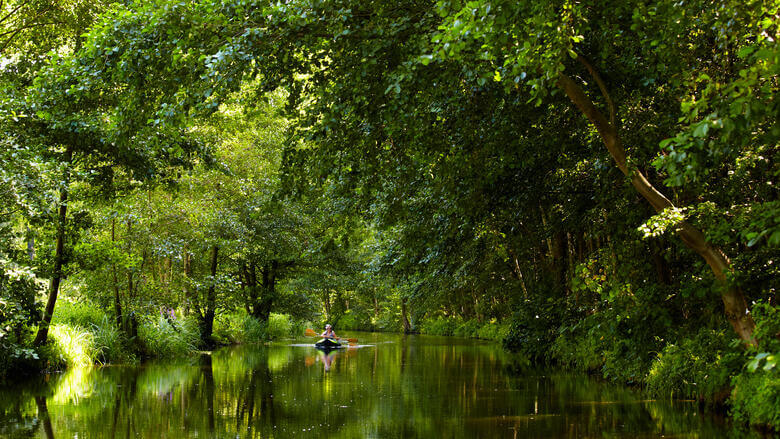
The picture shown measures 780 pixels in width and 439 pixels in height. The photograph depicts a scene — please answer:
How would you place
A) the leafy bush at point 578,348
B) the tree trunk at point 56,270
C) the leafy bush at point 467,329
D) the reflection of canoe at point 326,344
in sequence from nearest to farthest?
the tree trunk at point 56,270 → the leafy bush at point 578,348 → the reflection of canoe at point 326,344 → the leafy bush at point 467,329

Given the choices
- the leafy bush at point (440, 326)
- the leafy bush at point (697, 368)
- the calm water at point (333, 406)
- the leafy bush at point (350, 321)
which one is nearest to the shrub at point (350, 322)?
the leafy bush at point (350, 321)

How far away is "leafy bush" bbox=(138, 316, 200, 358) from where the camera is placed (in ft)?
57.1

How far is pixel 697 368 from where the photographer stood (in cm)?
911

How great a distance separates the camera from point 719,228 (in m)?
6.98

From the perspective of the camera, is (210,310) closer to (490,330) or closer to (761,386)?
(490,330)

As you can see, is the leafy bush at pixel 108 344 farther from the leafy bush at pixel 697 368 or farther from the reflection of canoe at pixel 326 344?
the leafy bush at pixel 697 368

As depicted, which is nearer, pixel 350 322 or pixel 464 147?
pixel 464 147

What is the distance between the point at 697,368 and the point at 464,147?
4482 mm

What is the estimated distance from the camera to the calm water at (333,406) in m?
7.74

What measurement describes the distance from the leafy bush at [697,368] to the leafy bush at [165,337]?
1268 centimetres

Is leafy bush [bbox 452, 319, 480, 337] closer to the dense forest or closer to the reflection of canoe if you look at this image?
the reflection of canoe

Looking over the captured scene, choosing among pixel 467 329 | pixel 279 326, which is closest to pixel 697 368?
pixel 279 326

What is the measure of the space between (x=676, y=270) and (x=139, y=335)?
1323cm

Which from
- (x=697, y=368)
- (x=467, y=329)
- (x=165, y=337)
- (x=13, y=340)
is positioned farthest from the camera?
(x=467, y=329)
